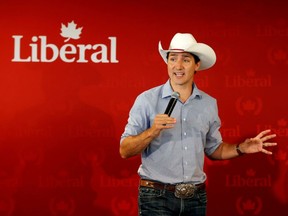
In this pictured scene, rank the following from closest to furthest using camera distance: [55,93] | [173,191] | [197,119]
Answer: [173,191] → [197,119] → [55,93]

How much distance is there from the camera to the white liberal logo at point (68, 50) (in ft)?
11.9

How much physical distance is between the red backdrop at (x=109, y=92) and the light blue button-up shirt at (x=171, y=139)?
1.18 metres

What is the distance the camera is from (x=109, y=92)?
145 inches

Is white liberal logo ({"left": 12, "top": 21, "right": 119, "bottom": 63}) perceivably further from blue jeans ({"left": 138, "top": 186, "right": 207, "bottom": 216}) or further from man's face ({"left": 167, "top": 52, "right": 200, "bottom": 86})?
blue jeans ({"left": 138, "top": 186, "right": 207, "bottom": 216})

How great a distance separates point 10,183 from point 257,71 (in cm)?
211

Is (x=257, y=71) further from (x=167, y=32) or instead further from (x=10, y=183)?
(x=10, y=183)

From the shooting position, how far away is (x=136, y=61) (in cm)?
371

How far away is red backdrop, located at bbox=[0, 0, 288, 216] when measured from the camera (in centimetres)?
365

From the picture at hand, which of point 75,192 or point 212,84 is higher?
point 212,84

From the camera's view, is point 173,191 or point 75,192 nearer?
point 173,191

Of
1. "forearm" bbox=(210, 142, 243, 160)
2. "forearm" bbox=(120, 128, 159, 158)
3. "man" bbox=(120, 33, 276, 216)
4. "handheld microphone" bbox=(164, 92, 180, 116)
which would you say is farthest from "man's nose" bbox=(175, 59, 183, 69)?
"forearm" bbox=(210, 142, 243, 160)

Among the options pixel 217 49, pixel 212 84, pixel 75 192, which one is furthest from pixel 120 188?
pixel 217 49

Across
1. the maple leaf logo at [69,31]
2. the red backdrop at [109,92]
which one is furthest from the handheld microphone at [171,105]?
the maple leaf logo at [69,31]

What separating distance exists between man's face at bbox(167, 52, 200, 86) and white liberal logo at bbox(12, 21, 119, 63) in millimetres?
1211
